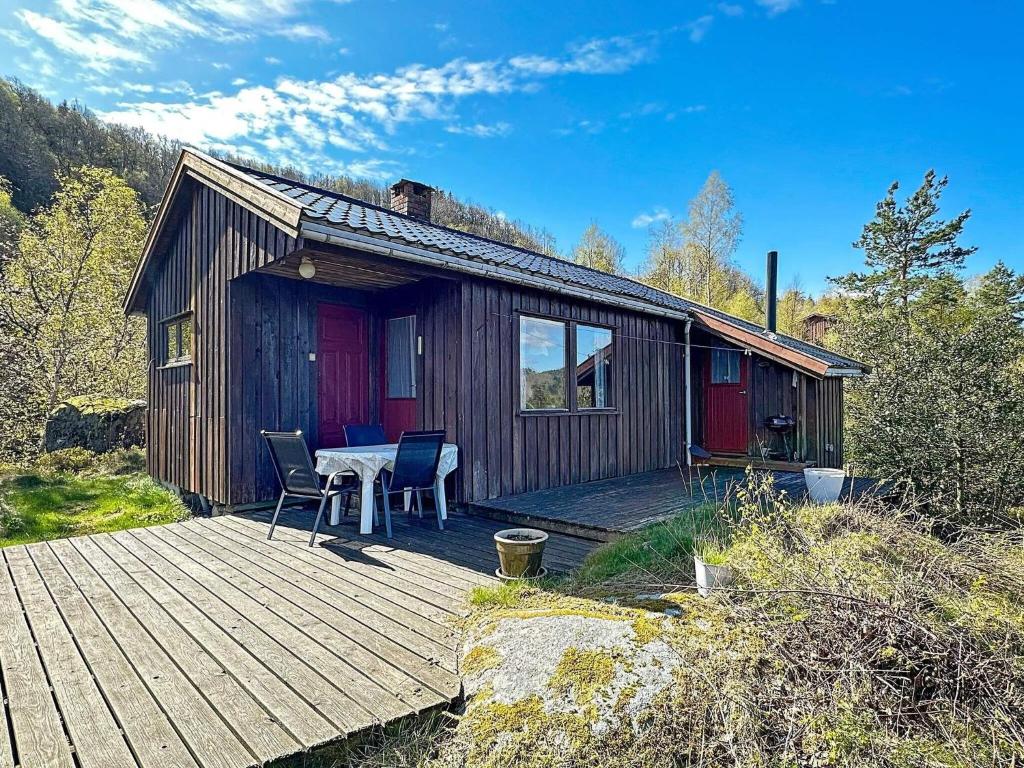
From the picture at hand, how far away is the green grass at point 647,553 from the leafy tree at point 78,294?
10788 millimetres

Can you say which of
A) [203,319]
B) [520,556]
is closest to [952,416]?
[520,556]

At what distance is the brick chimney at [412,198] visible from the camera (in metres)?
7.87

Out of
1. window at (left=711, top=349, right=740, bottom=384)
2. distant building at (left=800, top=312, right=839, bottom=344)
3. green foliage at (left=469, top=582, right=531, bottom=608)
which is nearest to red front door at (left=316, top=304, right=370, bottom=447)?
green foliage at (left=469, top=582, right=531, bottom=608)

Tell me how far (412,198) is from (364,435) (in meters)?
4.05

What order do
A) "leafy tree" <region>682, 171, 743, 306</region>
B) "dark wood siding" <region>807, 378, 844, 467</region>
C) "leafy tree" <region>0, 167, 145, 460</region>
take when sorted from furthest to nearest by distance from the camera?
"leafy tree" <region>682, 171, 743, 306</region>
"leafy tree" <region>0, 167, 145, 460</region>
"dark wood siding" <region>807, 378, 844, 467</region>

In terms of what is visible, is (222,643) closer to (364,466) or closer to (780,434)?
(364,466)

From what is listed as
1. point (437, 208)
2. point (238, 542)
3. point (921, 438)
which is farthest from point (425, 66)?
point (437, 208)

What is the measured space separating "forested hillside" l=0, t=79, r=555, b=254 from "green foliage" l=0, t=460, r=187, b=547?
1194 centimetres

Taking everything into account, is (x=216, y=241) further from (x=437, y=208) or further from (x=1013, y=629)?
(x=437, y=208)

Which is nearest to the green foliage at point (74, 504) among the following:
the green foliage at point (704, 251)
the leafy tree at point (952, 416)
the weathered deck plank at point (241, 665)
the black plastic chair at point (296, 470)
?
the black plastic chair at point (296, 470)

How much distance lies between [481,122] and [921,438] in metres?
14.0

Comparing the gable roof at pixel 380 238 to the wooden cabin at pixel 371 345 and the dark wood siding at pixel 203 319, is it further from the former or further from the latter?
the dark wood siding at pixel 203 319

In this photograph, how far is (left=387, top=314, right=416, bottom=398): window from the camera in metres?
5.98

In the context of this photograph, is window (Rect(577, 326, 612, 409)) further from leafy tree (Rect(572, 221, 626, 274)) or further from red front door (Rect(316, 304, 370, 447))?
leafy tree (Rect(572, 221, 626, 274))
